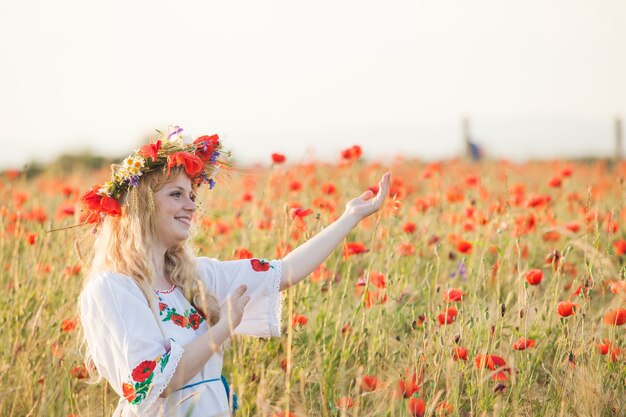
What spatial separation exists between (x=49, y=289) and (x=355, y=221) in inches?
56.1

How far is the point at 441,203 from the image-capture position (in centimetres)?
511

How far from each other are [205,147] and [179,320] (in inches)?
24.0

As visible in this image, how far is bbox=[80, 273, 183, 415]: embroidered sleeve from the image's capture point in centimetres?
225

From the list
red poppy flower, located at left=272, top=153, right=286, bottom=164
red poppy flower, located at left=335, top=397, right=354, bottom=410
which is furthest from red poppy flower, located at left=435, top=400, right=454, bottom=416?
red poppy flower, located at left=272, top=153, right=286, bottom=164

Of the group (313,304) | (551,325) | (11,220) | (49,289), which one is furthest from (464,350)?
(11,220)

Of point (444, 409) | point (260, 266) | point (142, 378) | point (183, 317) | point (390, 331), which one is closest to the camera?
point (142, 378)

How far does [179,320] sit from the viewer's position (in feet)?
8.27

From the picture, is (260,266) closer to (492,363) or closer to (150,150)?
(150,150)

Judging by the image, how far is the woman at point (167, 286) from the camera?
2273 millimetres

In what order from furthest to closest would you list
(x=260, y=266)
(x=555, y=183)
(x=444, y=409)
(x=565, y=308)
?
(x=555, y=183) < (x=260, y=266) < (x=565, y=308) < (x=444, y=409)

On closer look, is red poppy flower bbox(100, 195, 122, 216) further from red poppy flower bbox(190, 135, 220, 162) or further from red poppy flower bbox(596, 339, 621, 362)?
red poppy flower bbox(596, 339, 621, 362)

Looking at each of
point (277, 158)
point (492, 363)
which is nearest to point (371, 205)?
point (492, 363)

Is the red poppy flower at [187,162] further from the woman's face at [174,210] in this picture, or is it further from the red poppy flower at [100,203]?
the red poppy flower at [100,203]

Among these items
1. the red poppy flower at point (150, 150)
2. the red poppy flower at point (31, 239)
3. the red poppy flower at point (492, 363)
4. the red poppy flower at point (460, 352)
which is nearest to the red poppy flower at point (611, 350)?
the red poppy flower at point (492, 363)
